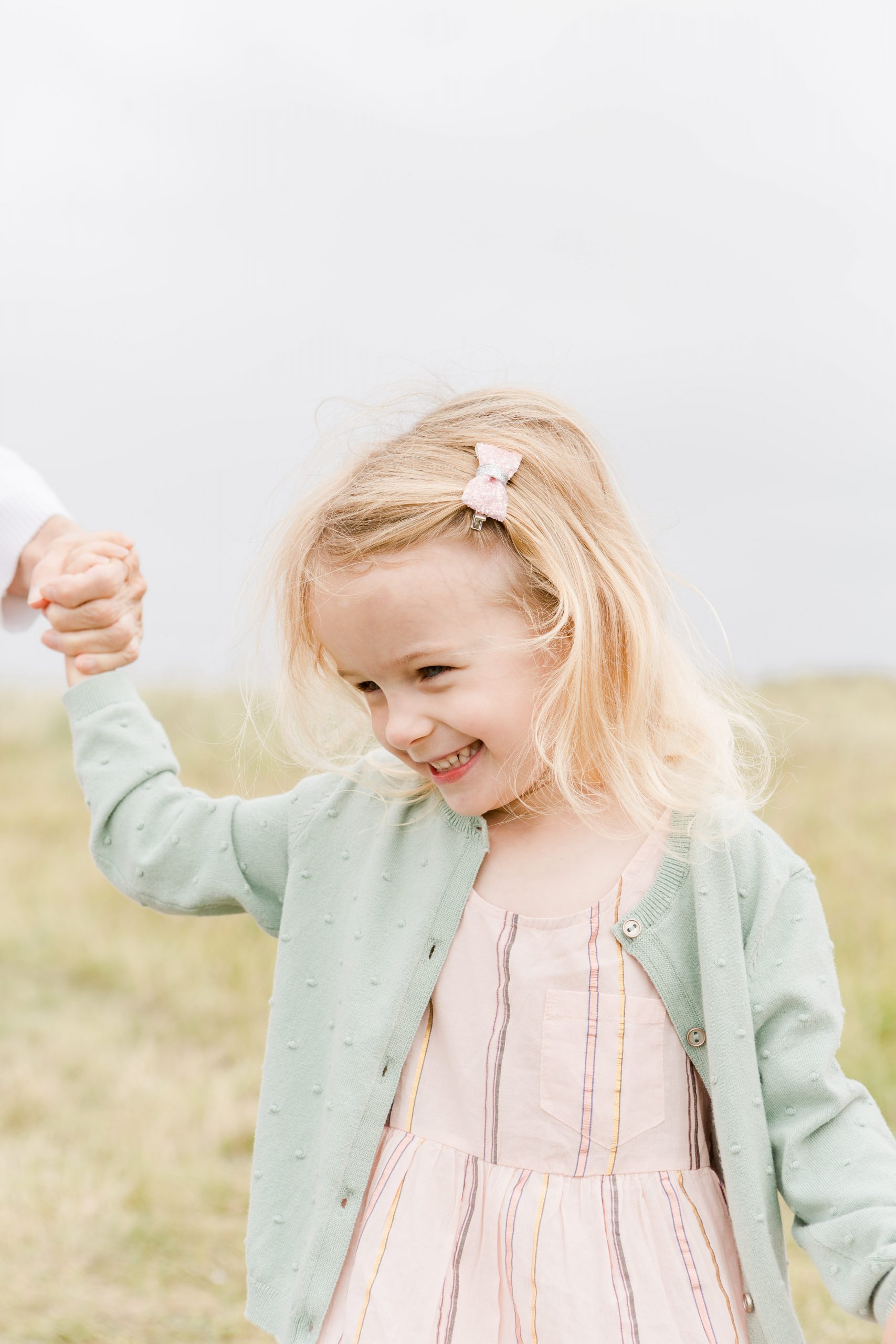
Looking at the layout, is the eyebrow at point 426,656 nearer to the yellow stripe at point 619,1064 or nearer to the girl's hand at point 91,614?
the yellow stripe at point 619,1064

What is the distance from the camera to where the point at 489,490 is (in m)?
1.51

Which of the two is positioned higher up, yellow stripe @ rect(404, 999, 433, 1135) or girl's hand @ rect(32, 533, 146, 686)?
girl's hand @ rect(32, 533, 146, 686)

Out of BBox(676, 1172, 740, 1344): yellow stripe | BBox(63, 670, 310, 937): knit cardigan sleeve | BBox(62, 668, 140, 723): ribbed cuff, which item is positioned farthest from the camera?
BBox(62, 668, 140, 723): ribbed cuff

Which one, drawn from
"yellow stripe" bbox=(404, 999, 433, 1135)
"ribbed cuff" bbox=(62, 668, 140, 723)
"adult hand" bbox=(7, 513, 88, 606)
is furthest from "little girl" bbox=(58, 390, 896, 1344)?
"adult hand" bbox=(7, 513, 88, 606)

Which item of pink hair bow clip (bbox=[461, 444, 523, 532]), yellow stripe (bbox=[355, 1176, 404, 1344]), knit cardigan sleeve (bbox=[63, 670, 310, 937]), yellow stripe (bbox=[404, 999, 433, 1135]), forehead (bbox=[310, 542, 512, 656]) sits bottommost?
yellow stripe (bbox=[355, 1176, 404, 1344])

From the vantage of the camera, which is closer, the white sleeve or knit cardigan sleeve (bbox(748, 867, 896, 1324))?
knit cardigan sleeve (bbox(748, 867, 896, 1324))

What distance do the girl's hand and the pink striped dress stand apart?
73 cm

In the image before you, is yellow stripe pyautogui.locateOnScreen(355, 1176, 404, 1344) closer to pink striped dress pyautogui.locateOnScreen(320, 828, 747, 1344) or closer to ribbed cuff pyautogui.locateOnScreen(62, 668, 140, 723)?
pink striped dress pyautogui.locateOnScreen(320, 828, 747, 1344)

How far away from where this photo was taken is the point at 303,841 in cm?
170

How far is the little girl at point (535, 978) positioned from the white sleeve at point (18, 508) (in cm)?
68

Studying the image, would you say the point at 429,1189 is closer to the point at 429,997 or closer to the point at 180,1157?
the point at 429,997

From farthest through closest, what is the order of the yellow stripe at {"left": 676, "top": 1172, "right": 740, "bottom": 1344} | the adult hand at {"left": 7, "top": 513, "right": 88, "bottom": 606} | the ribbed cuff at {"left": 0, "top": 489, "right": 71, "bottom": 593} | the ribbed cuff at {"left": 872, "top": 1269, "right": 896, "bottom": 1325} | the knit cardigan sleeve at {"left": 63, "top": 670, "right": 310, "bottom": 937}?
1. the ribbed cuff at {"left": 0, "top": 489, "right": 71, "bottom": 593}
2. the adult hand at {"left": 7, "top": 513, "right": 88, "bottom": 606}
3. the knit cardigan sleeve at {"left": 63, "top": 670, "right": 310, "bottom": 937}
4. the yellow stripe at {"left": 676, "top": 1172, "right": 740, "bottom": 1344}
5. the ribbed cuff at {"left": 872, "top": 1269, "right": 896, "bottom": 1325}

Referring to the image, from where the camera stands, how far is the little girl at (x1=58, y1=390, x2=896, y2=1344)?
57.2 inches

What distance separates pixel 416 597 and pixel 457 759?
21 centimetres
